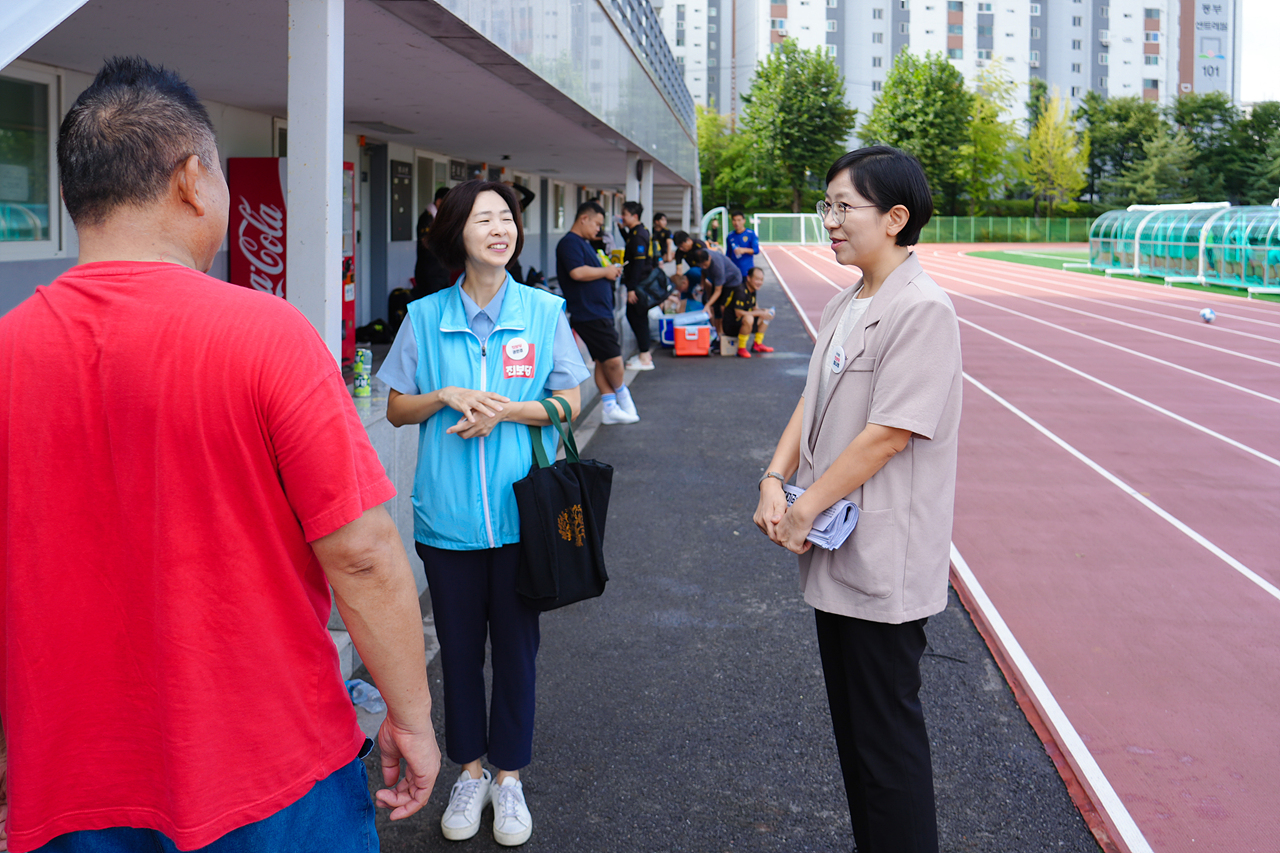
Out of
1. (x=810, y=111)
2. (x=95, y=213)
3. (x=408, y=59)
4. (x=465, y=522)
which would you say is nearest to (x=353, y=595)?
(x=95, y=213)

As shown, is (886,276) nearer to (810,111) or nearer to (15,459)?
(15,459)

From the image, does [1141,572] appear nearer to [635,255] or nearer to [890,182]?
[890,182]

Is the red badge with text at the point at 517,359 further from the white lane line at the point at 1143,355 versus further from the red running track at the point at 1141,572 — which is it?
the white lane line at the point at 1143,355

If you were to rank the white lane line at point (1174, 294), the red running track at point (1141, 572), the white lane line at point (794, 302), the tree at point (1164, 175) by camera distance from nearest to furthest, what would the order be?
the red running track at point (1141, 572) < the white lane line at point (794, 302) < the white lane line at point (1174, 294) < the tree at point (1164, 175)

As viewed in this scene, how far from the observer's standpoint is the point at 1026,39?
87938mm

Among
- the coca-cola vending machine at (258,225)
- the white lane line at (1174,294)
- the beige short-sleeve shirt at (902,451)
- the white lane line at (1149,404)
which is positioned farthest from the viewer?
the white lane line at (1174,294)

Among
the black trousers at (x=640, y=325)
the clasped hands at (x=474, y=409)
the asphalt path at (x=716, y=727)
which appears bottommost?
the asphalt path at (x=716, y=727)

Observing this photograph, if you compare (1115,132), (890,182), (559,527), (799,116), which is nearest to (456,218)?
(559,527)

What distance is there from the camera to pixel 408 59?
6.98 meters

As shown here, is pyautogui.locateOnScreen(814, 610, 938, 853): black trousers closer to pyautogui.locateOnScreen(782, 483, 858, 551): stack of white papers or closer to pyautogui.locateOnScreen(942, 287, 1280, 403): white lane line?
pyautogui.locateOnScreen(782, 483, 858, 551): stack of white papers

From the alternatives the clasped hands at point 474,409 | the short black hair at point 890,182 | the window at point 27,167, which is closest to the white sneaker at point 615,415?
the window at point 27,167

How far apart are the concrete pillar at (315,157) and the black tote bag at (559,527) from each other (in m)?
1.61

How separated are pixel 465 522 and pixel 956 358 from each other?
1464mm

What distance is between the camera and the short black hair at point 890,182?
2.70m
